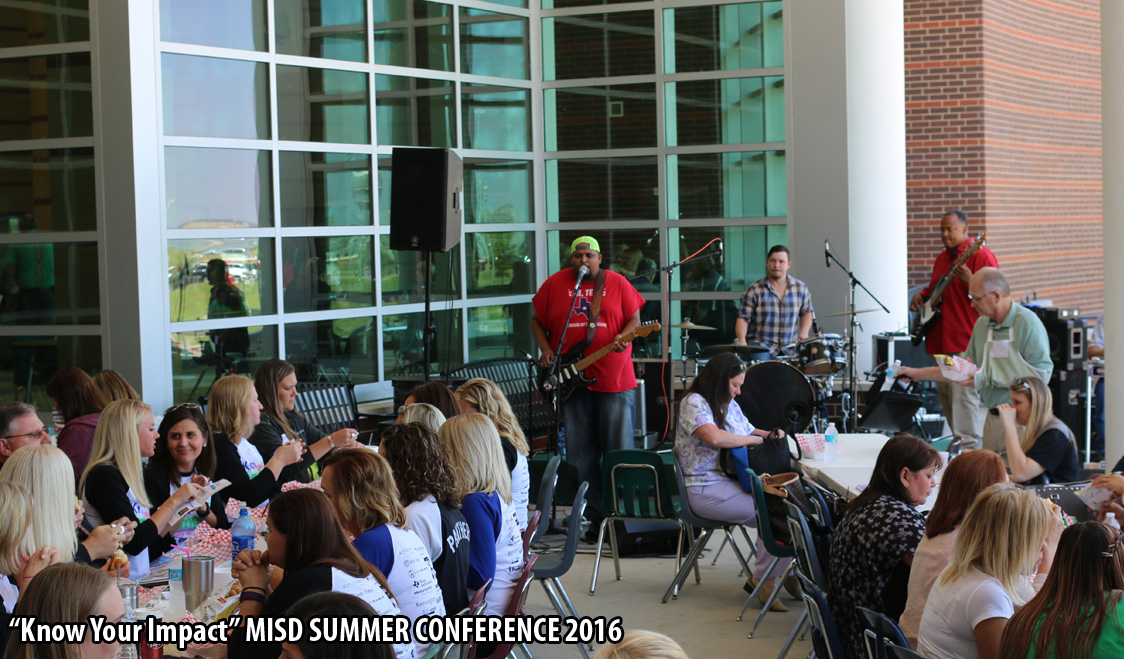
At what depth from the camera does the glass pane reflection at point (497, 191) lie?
385 inches

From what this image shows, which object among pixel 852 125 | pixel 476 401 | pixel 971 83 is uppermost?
pixel 971 83

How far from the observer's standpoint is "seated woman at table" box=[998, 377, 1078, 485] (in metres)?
4.96

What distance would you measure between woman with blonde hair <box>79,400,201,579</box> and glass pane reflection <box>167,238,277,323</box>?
3440 mm

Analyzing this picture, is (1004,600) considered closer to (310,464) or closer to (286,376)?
(310,464)

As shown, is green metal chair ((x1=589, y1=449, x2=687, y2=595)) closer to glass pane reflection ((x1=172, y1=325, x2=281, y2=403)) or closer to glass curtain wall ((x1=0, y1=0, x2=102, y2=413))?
glass pane reflection ((x1=172, y1=325, x2=281, y2=403))

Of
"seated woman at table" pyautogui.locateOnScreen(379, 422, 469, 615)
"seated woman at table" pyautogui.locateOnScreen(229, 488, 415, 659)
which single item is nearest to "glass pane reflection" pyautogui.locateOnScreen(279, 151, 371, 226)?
"seated woman at table" pyautogui.locateOnScreen(379, 422, 469, 615)

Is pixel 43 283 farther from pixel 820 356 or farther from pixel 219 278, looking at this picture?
pixel 820 356

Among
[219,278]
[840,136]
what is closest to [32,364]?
[219,278]

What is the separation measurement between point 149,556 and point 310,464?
1478 mm

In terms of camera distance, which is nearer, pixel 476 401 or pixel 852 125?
pixel 476 401

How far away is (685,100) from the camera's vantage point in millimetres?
10094

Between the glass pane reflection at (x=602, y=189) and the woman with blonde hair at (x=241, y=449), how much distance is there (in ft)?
18.4

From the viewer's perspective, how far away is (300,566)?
2.82 m

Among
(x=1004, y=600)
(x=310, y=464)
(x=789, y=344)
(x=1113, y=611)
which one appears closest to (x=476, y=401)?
(x=310, y=464)
